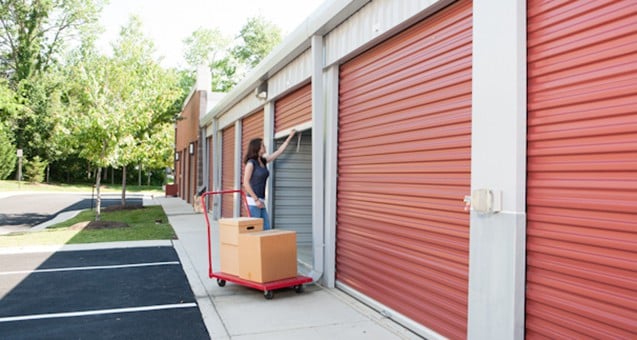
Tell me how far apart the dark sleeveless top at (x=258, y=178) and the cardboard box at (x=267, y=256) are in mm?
1264

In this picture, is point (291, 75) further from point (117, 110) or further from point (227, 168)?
point (117, 110)

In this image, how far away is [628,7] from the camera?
8.41 feet

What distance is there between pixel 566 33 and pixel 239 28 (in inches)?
2010

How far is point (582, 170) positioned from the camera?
279 cm

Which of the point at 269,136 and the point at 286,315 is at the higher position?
the point at 269,136

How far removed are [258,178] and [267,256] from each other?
169cm

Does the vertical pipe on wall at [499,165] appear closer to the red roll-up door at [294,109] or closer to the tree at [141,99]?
the red roll-up door at [294,109]

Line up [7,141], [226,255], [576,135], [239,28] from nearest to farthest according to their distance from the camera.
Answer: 1. [576,135]
2. [226,255]
3. [7,141]
4. [239,28]

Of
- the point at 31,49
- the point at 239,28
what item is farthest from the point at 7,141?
the point at 239,28

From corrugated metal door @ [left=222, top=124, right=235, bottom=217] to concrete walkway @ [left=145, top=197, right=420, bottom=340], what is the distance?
22.1ft

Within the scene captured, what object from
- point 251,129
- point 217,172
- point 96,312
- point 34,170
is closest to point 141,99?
point 217,172

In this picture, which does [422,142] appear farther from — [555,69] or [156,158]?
[156,158]

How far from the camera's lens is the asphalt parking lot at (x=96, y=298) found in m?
4.48

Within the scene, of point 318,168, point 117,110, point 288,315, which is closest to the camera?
point 288,315
